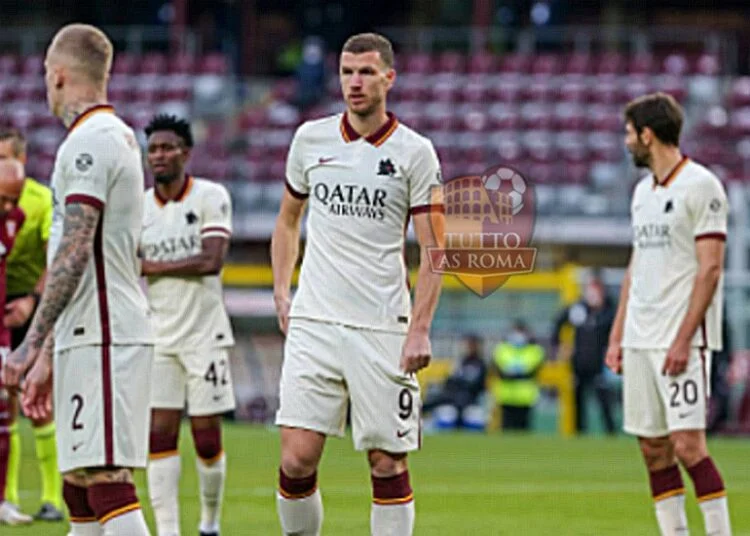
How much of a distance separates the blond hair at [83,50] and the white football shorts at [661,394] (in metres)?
3.23

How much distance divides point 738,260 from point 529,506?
12.4m

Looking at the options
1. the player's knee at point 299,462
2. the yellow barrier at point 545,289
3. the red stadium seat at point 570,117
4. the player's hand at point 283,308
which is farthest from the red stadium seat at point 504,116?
the player's knee at point 299,462

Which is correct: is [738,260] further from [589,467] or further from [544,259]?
[589,467]

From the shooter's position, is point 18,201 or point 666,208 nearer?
point 666,208

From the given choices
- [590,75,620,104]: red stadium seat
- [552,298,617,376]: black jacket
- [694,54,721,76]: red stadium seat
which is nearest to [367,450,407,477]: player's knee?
[552,298,617,376]: black jacket

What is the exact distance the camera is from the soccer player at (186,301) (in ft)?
31.7

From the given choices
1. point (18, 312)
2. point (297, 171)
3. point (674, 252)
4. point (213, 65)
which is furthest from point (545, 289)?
point (297, 171)

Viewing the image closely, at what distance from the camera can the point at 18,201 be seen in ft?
34.3

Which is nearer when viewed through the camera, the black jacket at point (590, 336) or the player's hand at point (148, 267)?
the player's hand at point (148, 267)

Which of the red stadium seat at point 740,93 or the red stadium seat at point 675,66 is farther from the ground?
the red stadium seat at point 675,66

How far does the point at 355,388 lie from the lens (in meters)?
7.48

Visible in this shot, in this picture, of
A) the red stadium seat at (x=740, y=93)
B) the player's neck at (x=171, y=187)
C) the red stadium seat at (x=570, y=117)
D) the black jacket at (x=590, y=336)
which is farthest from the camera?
the red stadium seat at (x=740, y=93)

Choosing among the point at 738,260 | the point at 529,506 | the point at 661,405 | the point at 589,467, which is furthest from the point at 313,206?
the point at 738,260

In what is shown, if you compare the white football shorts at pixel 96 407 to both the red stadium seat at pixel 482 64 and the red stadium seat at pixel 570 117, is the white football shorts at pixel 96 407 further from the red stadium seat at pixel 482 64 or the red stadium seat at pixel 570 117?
the red stadium seat at pixel 482 64
